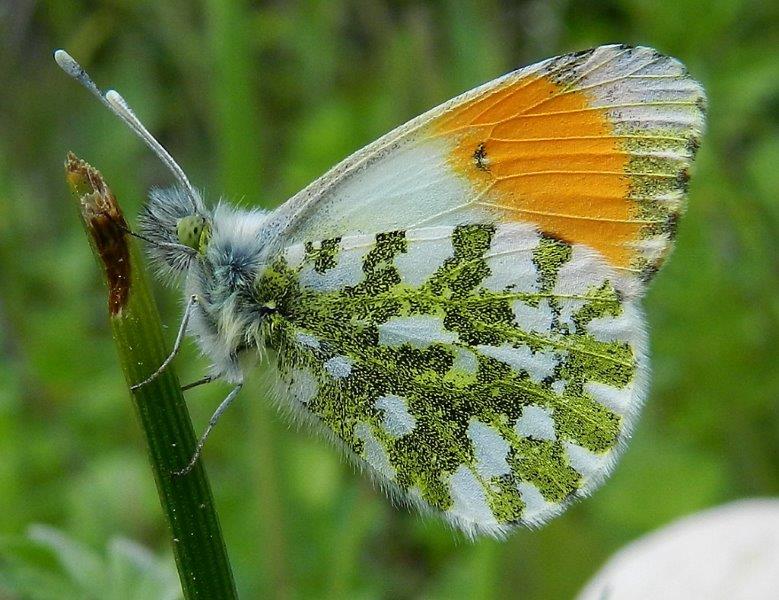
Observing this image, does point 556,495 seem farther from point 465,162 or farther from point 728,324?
point 728,324

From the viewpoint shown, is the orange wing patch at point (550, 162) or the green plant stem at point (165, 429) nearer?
the green plant stem at point (165, 429)

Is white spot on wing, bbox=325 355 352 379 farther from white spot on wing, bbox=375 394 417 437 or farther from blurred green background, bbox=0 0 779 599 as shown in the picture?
blurred green background, bbox=0 0 779 599

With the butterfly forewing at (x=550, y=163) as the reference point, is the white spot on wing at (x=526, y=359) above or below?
below

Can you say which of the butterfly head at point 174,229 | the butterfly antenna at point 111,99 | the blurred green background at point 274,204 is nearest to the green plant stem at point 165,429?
the butterfly antenna at point 111,99

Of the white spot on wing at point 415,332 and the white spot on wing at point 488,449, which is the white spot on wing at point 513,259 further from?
the white spot on wing at point 488,449

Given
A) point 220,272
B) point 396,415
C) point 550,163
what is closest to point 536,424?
point 396,415

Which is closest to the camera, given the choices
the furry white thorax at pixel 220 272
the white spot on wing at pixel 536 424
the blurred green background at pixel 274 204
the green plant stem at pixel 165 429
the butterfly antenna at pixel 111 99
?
the green plant stem at pixel 165 429

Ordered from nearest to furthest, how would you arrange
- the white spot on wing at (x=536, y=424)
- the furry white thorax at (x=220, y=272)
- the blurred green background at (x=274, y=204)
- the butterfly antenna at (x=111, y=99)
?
the butterfly antenna at (x=111, y=99)
the furry white thorax at (x=220, y=272)
the white spot on wing at (x=536, y=424)
the blurred green background at (x=274, y=204)

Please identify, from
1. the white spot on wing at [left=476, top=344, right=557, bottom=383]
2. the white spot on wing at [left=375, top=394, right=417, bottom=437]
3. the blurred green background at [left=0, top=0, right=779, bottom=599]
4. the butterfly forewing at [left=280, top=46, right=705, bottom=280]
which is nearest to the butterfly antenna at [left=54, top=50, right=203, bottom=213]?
the butterfly forewing at [left=280, top=46, right=705, bottom=280]

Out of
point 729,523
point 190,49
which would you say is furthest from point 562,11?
point 729,523
